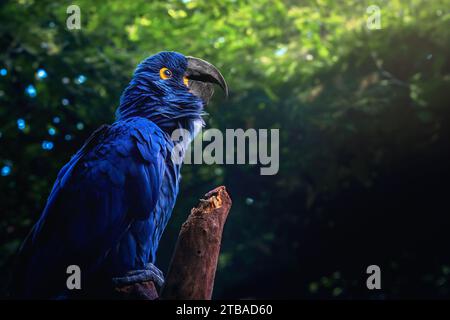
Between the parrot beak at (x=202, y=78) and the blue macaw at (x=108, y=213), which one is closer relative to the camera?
the blue macaw at (x=108, y=213)

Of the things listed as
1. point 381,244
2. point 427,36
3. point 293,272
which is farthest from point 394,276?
point 427,36

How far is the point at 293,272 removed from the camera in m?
11.7

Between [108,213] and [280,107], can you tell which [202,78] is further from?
[280,107]

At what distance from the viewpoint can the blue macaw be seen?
12.4ft

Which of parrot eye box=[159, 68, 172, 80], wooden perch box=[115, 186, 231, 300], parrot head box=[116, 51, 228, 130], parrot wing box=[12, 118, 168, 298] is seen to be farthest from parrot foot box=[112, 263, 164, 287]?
parrot eye box=[159, 68, 172, 80]

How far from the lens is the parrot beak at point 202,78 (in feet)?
16.9

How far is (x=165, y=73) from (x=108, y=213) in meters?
1.63

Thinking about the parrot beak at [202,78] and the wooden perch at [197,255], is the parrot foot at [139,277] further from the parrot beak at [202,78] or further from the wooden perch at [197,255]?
the parrot beak at [202,78]

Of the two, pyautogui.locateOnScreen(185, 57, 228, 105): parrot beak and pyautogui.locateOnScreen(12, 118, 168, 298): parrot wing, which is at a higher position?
pyautogui.locateOnScreen(185, 57, 228, 105): parrot beak

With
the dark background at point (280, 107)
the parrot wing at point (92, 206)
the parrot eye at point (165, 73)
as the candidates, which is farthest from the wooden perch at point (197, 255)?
the dark background at point (280, 107)

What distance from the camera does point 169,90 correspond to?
16.1 ft

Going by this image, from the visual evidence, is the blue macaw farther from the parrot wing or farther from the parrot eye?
the parrot eye

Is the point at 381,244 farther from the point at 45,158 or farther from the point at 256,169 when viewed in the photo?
the point at 45,158
